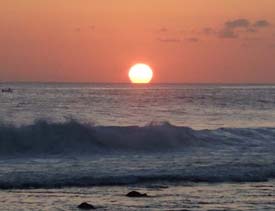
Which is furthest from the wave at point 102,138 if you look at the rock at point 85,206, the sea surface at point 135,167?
the rock at point 85,206

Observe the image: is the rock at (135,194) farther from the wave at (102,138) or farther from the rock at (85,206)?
the wave at (102,138)

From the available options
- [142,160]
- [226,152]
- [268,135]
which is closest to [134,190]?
[142,160]

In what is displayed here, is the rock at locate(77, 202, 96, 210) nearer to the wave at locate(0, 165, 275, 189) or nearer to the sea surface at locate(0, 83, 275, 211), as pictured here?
the sea surface at locate(0, 83, 275, 211)

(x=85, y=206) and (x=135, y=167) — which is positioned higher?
(x=135, y=167)

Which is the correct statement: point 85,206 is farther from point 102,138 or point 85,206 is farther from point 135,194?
point 102,138

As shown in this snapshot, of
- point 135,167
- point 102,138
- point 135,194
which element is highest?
point 102,138

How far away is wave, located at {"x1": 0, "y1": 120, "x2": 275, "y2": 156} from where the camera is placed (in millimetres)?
30016

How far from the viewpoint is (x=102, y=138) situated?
32438 millimetres

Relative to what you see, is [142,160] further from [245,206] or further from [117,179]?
[245,206]

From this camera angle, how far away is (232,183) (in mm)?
20875

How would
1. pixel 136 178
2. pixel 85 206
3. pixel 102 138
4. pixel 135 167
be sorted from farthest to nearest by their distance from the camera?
pixel 102 138 → pixel 135 167 → pixel 136 178 → pixel 85 206

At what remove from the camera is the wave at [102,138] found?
30.0 metres

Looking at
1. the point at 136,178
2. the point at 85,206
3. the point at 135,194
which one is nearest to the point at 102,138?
the point at 136,178

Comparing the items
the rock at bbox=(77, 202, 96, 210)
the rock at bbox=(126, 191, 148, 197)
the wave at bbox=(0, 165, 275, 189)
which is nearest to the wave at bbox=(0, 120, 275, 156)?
the wave at bbox=(0, 165, 275, 189)
